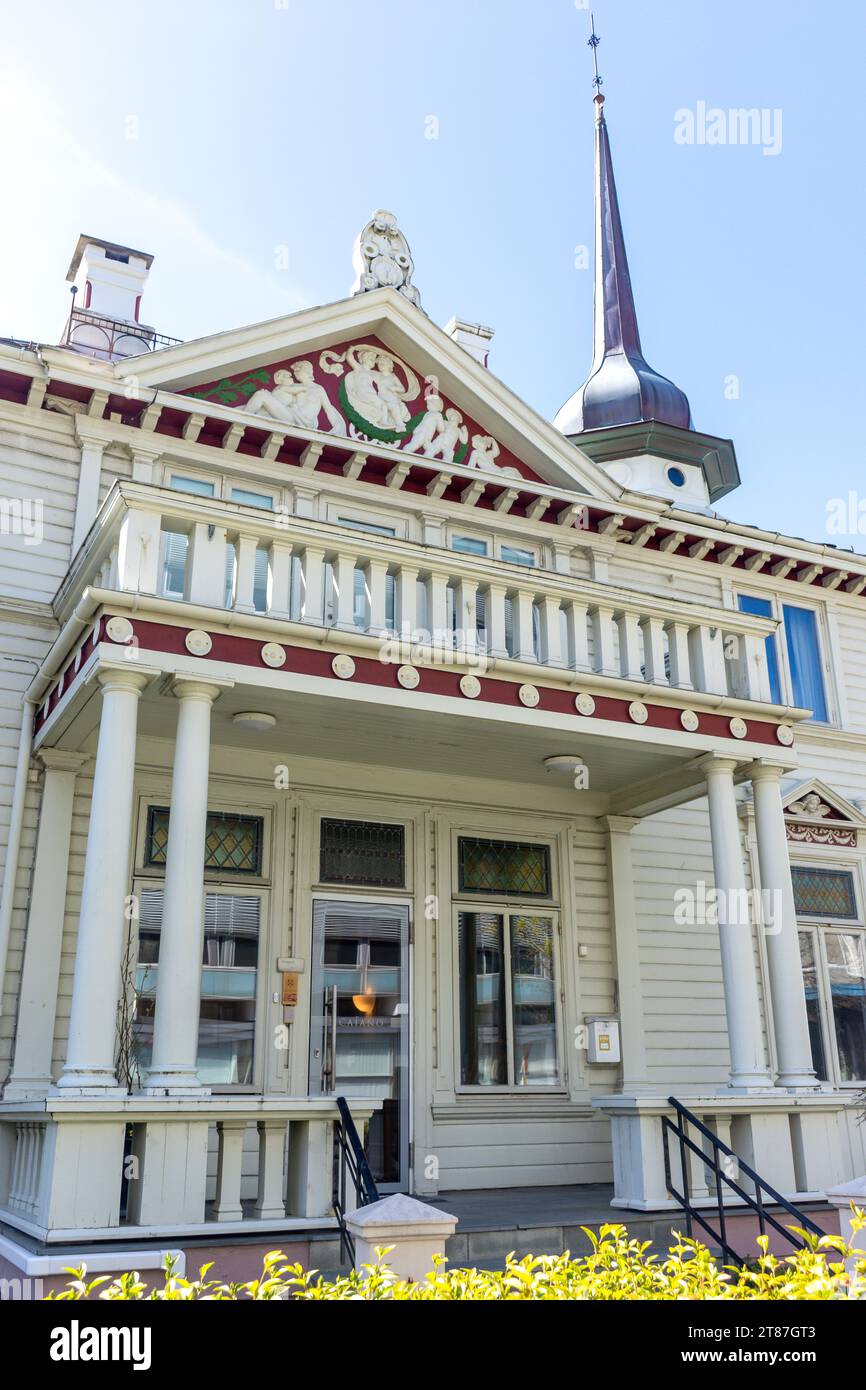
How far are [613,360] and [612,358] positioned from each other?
0.11m

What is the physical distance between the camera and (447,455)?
1253 cm

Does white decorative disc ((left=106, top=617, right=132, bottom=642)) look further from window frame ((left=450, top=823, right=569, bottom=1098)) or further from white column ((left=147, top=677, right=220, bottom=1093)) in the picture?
window frame ((left=450, top=823, right=569, bottom=1098))

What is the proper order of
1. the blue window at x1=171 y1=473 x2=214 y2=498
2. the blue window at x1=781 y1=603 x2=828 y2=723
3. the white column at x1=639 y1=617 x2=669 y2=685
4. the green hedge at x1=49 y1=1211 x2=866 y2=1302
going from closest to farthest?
1. the green hedge at x1=49 y1=1211 x2=866 y2=1302
2. the white column at x1=639 y1=617 x2=669 y2=685
3. the blue window at x1=171 y1=473 x2=214 y2=498
4. the blue window at x1=781 y1=603 x2=828 y2=723

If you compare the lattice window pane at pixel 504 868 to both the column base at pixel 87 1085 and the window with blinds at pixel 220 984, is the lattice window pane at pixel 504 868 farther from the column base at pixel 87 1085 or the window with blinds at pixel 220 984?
the column base at pixel 87 1085

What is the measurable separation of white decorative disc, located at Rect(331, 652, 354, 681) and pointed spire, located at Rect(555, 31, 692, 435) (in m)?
9.13

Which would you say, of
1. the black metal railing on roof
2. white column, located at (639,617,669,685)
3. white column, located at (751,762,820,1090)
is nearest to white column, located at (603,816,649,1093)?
white column, located at (751,762,820,1090)

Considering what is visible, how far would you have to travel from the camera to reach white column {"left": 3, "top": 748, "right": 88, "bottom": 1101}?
9.04 m

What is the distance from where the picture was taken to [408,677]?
351 inches

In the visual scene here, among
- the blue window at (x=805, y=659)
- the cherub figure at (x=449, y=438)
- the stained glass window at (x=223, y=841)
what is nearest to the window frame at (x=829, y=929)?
the blue window at (x=805, y=659)

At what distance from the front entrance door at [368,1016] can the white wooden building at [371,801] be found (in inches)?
1.3

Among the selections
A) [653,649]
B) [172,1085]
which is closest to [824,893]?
[653,649]

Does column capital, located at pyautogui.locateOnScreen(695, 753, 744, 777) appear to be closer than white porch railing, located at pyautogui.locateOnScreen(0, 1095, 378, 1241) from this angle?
No

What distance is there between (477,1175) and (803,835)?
5.44 meters
